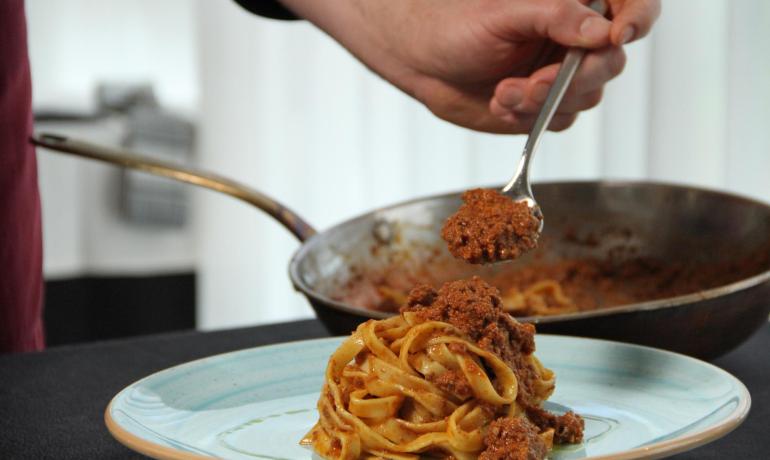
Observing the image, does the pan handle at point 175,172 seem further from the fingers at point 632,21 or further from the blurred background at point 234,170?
the blurred background at point 234,170

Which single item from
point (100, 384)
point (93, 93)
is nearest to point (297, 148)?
point (93, 93)

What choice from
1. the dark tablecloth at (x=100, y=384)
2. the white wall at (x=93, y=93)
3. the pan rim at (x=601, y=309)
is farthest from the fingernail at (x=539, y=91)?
the white wall at (x=93, y=93)

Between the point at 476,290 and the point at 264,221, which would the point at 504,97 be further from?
the point at 264,221

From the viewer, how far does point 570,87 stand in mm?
1423

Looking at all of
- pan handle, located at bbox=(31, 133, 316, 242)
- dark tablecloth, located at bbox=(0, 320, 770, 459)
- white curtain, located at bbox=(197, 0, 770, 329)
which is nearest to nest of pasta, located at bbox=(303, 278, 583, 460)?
dark tablecloth, located at bbox=(0, 320, 770, 459)

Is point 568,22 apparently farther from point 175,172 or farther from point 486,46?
point 175,172

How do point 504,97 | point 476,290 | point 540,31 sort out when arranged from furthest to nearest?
1. point 504,97
2. point 540,31
3. point 476,290

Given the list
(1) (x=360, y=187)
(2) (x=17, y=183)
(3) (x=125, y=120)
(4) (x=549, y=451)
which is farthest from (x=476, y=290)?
(3) (x=125, y=120)

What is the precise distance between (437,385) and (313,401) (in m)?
0.14

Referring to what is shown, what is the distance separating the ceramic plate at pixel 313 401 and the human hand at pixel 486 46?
18.1 inches

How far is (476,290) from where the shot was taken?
3.24 feet

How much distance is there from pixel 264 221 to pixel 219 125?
39cm

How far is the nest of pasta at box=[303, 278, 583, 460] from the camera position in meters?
0.90

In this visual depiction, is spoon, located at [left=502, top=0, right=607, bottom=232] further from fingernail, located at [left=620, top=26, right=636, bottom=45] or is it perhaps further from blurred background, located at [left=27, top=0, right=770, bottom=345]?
blurred background, located at [left=27, top=0, right=770, bottom=345]
